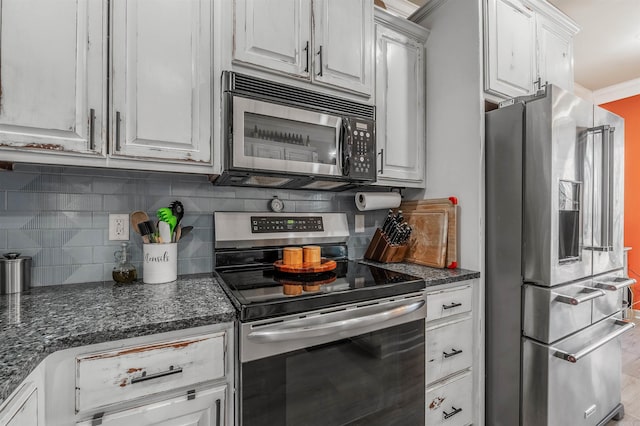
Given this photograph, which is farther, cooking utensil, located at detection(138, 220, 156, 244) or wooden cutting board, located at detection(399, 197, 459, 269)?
wooden cutting board, located at detection(399, 197, 459, 269)

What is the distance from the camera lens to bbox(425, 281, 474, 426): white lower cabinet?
5.01ft

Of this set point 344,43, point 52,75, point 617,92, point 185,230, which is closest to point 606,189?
point 344,43

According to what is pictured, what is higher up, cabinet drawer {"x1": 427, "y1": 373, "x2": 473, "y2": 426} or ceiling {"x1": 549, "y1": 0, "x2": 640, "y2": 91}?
ceiling {"x1": 549, "y1": 0, "x2": 640, "y2": 91}

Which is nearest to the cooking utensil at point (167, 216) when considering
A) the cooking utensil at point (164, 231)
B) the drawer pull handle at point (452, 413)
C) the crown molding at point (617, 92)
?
the cooking utensil at point (164, 231)

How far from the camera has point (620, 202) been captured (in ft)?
6.25

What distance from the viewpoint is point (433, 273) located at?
1.66 metres

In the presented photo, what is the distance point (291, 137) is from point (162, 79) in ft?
1.88

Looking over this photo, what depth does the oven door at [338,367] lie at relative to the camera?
102cm

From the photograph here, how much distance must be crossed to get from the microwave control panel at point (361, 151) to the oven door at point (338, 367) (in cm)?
66

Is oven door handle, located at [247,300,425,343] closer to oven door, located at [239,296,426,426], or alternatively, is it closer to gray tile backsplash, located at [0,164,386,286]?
oven door, located at [239,296,426,426]

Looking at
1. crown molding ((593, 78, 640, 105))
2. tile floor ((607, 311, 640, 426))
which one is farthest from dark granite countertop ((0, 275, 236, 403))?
A: crown molding ((593, 78, 640, 105))

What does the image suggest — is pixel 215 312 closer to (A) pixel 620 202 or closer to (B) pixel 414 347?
(B) pixel 414 347

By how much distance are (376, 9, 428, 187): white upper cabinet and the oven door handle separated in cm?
79

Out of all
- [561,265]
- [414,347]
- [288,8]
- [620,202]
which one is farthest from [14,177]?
[620,202]
